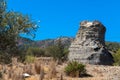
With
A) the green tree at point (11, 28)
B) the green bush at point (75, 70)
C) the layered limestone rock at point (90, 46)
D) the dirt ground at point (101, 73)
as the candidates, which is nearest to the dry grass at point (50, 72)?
the dirt ground at point (101, 73)

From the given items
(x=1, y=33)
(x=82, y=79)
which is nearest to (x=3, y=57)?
(x=1, y=33)

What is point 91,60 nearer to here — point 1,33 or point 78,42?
point 78,42

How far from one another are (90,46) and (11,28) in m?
20.7

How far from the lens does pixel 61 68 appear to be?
27484 mm

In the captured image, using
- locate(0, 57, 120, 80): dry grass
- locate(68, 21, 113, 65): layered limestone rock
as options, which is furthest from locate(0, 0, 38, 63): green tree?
locate(68, 21, 113, 65): layered limestone rock

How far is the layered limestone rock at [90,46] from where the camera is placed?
36312 millimetres

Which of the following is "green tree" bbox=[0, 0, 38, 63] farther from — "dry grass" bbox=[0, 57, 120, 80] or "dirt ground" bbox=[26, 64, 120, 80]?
"dirt ground" bbox=[26, 64, 120, 80]

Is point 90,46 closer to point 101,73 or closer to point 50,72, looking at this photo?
point 101,73

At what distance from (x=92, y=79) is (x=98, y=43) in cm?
1387

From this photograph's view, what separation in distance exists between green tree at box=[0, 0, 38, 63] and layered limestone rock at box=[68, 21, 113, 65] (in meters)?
18.7

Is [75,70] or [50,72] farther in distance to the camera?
[75,70]

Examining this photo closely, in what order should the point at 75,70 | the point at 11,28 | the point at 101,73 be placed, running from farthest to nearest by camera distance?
A: 1. the point at 101,73
2. the point at 75,70
3. the point at 11,28

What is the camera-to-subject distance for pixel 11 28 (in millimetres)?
17281

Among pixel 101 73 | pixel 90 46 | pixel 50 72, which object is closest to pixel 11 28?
pixel 50 72
